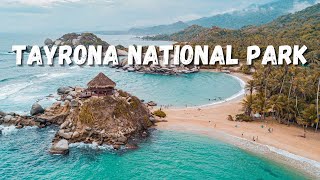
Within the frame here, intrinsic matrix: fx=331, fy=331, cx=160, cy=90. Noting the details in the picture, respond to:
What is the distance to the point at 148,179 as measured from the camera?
42.1 meters

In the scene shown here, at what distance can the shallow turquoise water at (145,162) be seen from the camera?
43.5 meters

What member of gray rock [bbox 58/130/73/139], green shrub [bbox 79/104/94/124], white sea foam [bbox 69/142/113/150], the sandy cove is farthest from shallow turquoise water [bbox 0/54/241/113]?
white sea foam [bbox 69/142/113/150]

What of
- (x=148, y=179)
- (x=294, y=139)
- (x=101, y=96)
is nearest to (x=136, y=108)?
(x=101, y=96)

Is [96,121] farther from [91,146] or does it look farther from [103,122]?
[91,146]

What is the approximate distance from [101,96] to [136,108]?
693 cm

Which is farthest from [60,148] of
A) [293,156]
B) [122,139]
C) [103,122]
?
[293,156]

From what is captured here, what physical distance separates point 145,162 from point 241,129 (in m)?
22.0

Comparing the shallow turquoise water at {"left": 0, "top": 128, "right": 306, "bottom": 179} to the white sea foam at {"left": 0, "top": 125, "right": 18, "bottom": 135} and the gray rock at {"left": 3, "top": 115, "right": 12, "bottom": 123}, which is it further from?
the gray rock at {"left": 3, "top": 115, "right": 12, "bottom": 123}

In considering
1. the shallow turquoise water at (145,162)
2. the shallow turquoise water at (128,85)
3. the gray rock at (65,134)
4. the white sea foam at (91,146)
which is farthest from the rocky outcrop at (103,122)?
the shallow turquoise water at (128,85)

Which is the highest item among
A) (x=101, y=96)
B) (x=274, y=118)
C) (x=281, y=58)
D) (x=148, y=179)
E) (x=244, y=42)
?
(x=244, y=42)

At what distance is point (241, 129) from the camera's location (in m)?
60.5

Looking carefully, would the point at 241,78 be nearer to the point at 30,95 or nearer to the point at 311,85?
the point at 311,85

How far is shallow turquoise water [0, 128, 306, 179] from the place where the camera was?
143 ft

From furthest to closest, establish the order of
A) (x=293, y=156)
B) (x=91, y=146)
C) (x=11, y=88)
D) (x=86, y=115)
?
1. (x=11, y=88)
2. (x=86, y=115)
3. (x=91, y=146)
4. (x=293, y=156)
